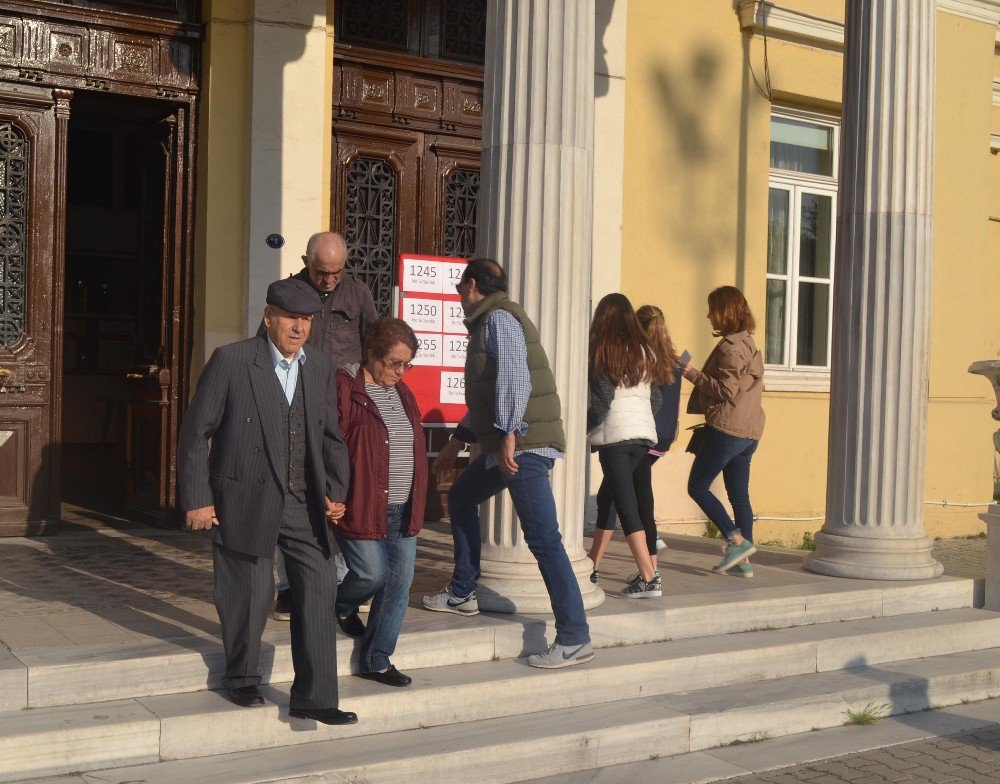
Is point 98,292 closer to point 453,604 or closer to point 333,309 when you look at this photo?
point 333,309

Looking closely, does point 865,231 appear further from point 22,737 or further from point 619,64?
point 22,737

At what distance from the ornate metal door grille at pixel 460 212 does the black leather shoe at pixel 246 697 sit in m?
5.44

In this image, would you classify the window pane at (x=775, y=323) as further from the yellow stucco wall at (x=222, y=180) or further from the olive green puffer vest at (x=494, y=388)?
the olive green puffer vest at (x=494, y=388)

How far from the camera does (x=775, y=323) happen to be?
1177cm

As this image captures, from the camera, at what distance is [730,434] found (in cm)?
800

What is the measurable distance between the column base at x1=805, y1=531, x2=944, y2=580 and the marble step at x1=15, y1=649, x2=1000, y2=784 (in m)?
1.06

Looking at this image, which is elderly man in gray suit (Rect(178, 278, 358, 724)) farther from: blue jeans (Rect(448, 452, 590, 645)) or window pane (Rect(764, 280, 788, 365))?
window pane (Rect(764, 280, 788, 365))

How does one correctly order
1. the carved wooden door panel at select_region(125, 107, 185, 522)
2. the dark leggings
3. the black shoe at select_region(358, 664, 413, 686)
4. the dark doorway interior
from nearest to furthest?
the black shoe at select_region(358, 664, 413, 686) → the dark leggings → the carved wooden door panel at select_region(125, 107, 185, 522) → the dark doorway interior

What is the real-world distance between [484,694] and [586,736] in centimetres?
51

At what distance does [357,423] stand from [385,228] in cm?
466

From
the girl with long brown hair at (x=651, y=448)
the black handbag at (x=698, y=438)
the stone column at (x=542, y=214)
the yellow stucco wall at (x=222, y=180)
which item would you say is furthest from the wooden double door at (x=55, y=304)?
the black handbag at (x=698, y=438)

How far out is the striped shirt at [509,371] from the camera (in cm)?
577

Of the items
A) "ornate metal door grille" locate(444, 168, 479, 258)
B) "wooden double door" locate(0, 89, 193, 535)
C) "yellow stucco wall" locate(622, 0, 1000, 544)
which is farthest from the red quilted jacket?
"yellow stucco wall" locate(622, 0, 1000, 544)

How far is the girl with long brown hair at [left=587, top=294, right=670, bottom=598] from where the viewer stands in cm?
700
